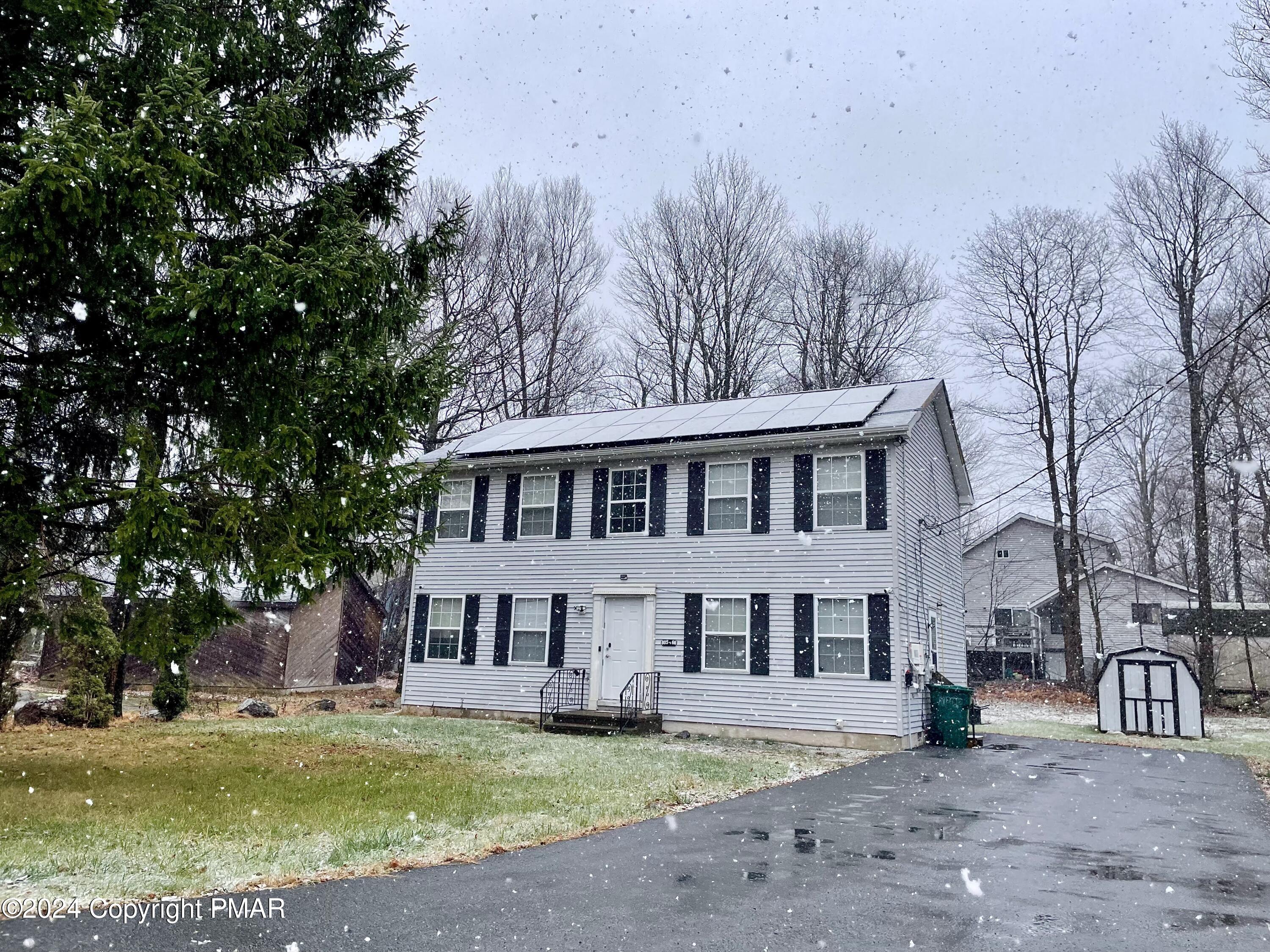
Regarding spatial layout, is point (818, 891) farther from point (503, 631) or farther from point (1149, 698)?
point (1149, 698)

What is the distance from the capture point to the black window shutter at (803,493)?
14875 mm

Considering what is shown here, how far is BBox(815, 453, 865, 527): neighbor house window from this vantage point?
14602mm

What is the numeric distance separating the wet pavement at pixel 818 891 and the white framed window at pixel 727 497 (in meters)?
7.00

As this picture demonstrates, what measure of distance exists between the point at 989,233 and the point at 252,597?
1092 inches

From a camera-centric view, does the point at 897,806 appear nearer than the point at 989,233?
Yes

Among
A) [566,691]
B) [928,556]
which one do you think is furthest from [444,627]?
[928,556]

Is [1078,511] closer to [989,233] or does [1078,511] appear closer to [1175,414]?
[1175,414]

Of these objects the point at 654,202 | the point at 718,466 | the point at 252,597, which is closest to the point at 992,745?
the point at 718,466

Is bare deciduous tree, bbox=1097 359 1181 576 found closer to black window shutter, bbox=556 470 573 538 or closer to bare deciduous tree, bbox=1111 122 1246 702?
bare deciduous tree, bbox=1111 122 1246 702

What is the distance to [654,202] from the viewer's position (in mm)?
30562

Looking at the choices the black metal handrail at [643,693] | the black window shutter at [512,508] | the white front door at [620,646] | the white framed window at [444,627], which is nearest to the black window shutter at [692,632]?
the black metal handrail at [643,693]

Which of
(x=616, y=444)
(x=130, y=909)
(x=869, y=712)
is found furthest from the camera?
(x=616, y=444)

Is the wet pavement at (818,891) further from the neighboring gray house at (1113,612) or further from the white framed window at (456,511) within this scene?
the neighboring gray house at (1113,612)

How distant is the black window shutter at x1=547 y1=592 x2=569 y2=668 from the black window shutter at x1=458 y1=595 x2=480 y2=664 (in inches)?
66.3
